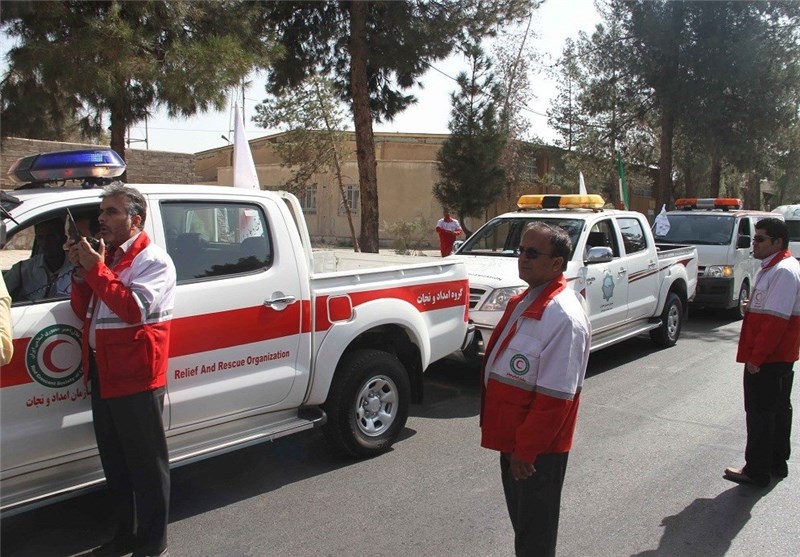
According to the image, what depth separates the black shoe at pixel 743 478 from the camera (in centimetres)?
460

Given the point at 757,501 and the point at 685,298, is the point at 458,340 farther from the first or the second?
the point at 685,298

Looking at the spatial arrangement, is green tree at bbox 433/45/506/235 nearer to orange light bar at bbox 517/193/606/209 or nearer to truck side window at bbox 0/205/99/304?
orange light bar at bbox 517/193/606/209

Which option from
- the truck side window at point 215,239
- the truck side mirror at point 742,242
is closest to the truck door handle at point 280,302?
the truck side window at point 215,239

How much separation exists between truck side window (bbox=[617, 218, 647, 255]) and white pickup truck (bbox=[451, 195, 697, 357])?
0.04 feet

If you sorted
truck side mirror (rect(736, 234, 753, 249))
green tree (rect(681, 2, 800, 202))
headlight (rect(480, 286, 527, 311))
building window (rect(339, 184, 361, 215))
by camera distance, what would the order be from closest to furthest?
headlight (rect(480, 286, 527, 311)) < truck side mirror (rect(736, 234, 753, 249)) < green tree (rect(681, 2, 800, 202)) < building window (rect(339, 184, 361, 215))

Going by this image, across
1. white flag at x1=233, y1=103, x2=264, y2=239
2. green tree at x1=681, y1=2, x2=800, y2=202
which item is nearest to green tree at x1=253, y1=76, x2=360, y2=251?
green tree at x1=681, y1=2, x2=800, y2=202

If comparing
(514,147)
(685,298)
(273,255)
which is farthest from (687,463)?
(514,147)

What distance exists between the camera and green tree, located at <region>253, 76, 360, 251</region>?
2306 centimetres

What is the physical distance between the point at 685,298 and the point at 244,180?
6958 millimetres

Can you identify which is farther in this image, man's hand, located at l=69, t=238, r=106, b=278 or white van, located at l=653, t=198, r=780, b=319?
white van, located at l=653, t=198, r=780, b=319

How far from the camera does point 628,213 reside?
29.1 ft

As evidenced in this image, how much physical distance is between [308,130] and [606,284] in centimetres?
1785

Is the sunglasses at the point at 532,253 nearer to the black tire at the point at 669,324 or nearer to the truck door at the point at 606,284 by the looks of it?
the truck door at the point at 606,284

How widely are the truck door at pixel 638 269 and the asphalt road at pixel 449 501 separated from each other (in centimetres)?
235
